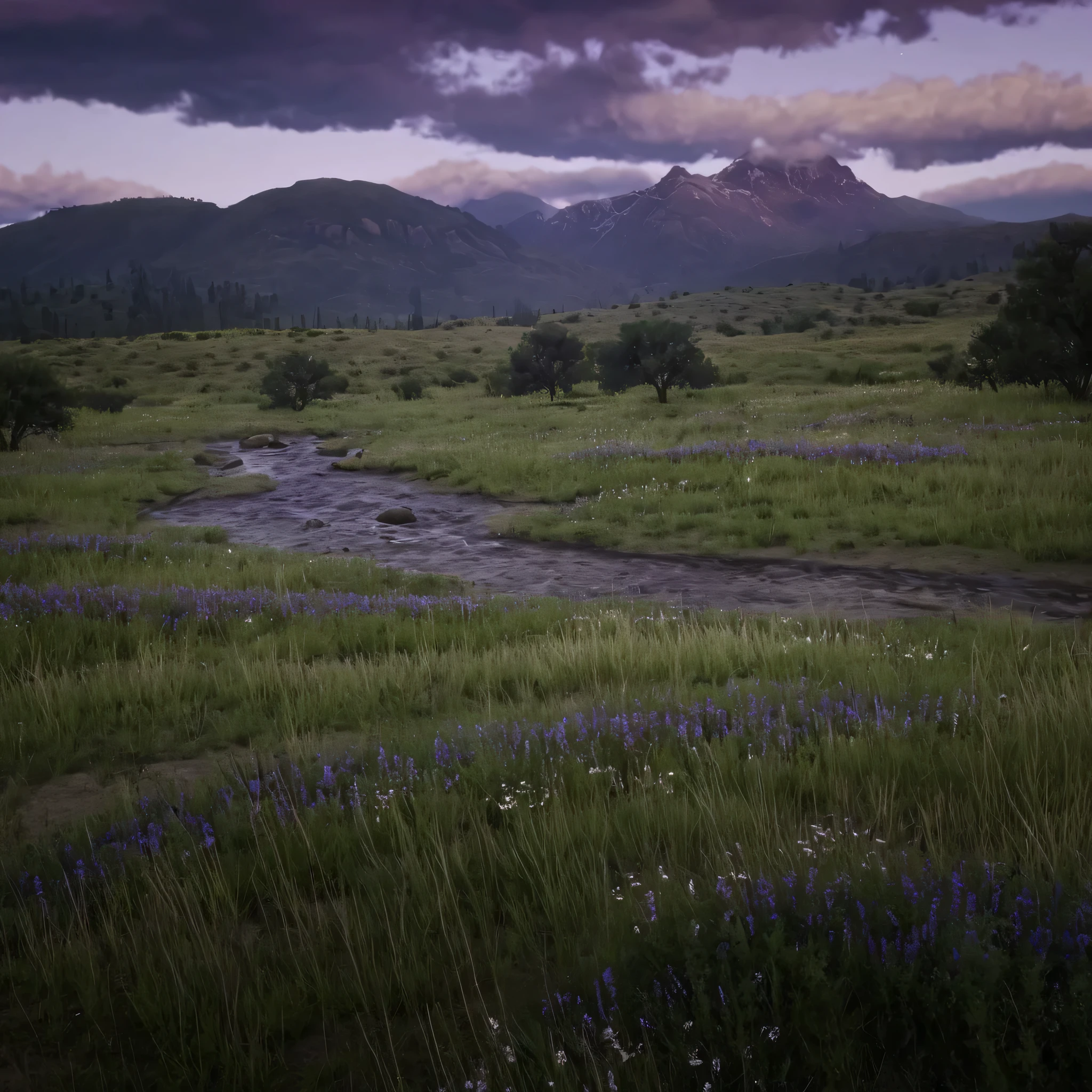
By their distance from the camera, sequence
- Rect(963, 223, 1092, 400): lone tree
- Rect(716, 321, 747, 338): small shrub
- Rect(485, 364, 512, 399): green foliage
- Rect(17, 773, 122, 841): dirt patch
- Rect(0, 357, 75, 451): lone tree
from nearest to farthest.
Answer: Rect(17, 773, 122, 841): dirt patch → Rect(963, 223, 1092, 400): lone tree → Rect(0, 357, 75, 451): lone tree → Rect(485, 364, 512, 399): green foliage → Rect(716, 321, 747, 338): small shrub

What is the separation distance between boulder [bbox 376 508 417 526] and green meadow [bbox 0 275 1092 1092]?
717cm

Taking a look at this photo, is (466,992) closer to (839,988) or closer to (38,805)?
(839,988)

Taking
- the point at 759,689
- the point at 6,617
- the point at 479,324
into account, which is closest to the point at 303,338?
the point at 479,324

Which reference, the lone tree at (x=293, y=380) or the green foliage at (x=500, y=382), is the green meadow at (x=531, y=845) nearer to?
the green foliage at (x=500, y=382)

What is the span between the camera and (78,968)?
107 inches

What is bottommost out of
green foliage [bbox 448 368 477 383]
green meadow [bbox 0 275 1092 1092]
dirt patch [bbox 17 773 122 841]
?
dirt patch [bbox 17 773 122 841]

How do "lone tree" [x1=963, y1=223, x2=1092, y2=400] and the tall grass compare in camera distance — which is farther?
"lone tree" [x1=963, y1=223, x2=1092, y2=400]

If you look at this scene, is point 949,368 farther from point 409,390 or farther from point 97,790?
point 97,790

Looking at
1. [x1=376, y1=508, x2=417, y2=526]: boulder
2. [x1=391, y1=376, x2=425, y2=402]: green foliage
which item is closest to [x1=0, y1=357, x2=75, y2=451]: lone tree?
[x1=376, y1=508, x2=417, y2=526]: boulder

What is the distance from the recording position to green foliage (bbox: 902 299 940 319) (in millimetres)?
69875

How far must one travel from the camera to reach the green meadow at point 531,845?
2.11 meters

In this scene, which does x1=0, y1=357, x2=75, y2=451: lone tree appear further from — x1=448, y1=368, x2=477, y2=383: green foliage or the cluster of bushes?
x1=448, y1=368, x2=477, y2=383: green foliage

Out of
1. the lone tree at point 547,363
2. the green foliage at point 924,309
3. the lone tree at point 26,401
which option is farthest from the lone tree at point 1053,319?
the green foliage at point 924,309

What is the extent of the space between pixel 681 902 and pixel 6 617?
309 inches
